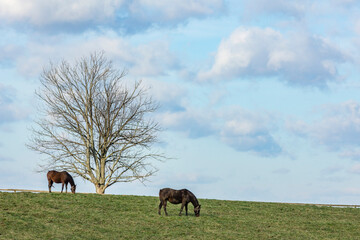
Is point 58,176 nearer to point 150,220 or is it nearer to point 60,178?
point 60,178

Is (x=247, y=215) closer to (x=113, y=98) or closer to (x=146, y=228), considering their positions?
(x=146, y=228)

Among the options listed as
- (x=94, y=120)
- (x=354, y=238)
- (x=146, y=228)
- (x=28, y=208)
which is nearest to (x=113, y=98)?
(x=94, y=120)

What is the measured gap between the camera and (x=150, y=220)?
27.3 m

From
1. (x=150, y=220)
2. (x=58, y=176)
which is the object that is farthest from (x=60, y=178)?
(x=150, y=220)

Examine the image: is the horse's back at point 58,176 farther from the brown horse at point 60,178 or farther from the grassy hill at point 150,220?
the grassy hill at point 150,220

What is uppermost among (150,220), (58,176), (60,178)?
(58,176)

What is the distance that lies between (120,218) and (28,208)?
573 centimetres

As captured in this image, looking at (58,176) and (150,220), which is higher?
(58,176)

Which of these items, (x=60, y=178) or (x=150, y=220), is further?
(x=60, y=178)

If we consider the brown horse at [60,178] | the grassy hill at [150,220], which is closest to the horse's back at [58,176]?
the brown horse at [60,178]

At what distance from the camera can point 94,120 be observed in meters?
43.6

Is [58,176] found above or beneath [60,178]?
above

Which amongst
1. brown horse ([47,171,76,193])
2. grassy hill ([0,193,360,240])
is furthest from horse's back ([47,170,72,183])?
grassy hill ([0,193,360,240])

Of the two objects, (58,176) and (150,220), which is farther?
(58,176)
